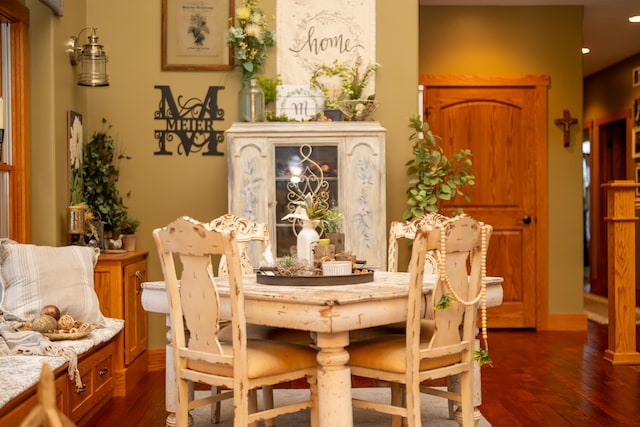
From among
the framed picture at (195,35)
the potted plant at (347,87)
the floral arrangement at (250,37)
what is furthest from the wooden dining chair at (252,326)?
the framed picture at (195,35)

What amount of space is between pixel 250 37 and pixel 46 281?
224 cm

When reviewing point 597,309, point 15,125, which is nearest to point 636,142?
point 597,309

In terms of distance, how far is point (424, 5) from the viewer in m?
7.24

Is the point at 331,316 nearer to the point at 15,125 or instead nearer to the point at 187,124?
the point at 15,125

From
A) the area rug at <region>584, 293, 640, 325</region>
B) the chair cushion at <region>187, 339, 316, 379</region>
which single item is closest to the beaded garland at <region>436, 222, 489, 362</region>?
the chair cushion at <region>187, 339, 316, 379</region>

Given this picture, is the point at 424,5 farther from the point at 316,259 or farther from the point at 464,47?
the point at 316,259

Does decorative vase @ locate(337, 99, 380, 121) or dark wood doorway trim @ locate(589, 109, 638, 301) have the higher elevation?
decorative vase @ locate(337, 99, 380, 121)

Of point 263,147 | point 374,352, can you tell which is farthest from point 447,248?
point 263,147

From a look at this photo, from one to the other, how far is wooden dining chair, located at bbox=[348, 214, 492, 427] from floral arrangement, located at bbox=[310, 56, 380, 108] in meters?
2.47

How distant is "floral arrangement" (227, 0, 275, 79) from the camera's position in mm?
5555

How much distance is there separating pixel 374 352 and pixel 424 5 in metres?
4.73

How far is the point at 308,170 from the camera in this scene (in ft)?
17.2

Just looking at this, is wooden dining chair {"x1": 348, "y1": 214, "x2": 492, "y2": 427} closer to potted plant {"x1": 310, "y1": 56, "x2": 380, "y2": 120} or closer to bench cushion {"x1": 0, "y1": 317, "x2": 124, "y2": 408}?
bench cushion {"x1": 0, "y1": 317, "x2": 124, "y2": 408}

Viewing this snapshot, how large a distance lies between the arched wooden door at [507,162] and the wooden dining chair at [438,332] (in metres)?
4.13
